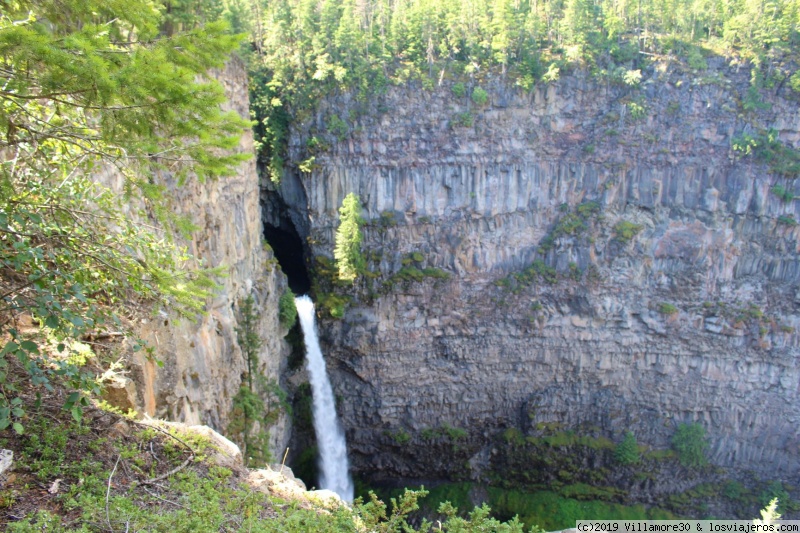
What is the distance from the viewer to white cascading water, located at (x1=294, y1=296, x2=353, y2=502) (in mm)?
26688

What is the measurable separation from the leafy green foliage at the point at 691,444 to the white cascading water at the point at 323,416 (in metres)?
18.1

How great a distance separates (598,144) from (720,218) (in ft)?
25.3

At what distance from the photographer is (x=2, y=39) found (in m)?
4.26

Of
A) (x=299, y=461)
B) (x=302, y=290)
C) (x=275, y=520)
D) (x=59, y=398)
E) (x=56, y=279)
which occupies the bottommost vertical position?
(x=299, y=461)

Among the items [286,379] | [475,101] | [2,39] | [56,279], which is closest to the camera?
[2,39]

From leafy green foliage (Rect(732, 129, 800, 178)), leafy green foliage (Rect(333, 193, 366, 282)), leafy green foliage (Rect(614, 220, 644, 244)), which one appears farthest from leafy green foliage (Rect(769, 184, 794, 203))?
leafy green foliage (Rect(333, 193, 366, 282))

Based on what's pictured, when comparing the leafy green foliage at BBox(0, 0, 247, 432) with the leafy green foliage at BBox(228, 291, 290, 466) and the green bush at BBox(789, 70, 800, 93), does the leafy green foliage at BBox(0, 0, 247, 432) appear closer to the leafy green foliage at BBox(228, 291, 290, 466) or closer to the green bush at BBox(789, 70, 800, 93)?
the leafy green foliage at BBox(228, 291, 290, 466)

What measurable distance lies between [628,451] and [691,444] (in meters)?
3.51

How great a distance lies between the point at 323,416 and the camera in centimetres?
2723

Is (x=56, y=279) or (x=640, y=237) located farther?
(x=640, y=237)

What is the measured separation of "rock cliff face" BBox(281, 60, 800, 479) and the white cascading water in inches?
31.5

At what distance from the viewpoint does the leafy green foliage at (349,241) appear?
2528 centimetres

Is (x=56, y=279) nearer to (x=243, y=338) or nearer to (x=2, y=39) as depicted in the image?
Result: (x=2, y=39)

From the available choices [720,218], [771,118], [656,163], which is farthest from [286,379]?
[771,118]
